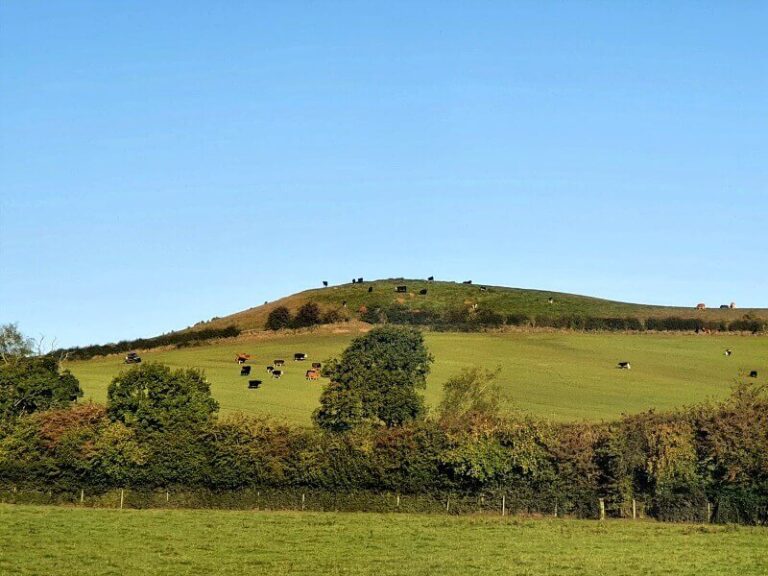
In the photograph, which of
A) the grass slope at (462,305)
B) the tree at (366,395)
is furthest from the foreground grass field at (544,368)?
the grass slope at (462,305)

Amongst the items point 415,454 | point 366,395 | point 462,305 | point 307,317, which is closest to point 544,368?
point 366,395

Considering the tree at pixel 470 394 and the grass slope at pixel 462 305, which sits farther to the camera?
the grass slope at pixel 462 305

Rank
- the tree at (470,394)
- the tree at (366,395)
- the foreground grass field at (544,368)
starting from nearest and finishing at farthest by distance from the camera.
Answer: the tree at (470,394) → the tree at (366,395) → the foreground grass field at (544,368)

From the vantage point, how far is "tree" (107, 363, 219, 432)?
7319 cm

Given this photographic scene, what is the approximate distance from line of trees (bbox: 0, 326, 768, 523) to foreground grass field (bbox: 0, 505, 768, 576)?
4.44m

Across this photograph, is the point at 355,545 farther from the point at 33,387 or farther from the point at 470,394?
the point at 33,387

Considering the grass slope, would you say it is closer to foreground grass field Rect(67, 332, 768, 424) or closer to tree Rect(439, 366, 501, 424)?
foreground grass field Rect(67, 332, 768, 424)

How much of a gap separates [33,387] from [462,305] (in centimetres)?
10911

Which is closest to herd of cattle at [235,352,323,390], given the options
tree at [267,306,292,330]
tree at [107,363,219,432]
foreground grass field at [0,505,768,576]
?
tree at [267,306,292,330]

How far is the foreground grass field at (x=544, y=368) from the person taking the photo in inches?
3898

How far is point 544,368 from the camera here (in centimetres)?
12156

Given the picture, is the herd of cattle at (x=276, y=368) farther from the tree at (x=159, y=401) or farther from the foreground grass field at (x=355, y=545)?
the foreground grass field at (x=355, y=545)

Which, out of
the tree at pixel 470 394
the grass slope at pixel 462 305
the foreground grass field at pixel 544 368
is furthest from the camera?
the grass slope at pixel 462 305

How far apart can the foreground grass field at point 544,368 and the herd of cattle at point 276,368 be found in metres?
0.76
